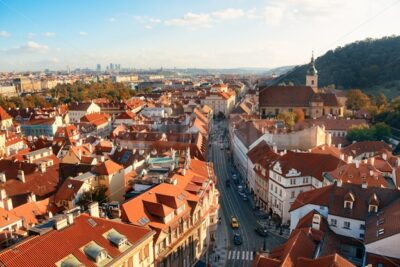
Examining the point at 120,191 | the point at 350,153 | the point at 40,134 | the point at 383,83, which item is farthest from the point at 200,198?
the point at 383,83

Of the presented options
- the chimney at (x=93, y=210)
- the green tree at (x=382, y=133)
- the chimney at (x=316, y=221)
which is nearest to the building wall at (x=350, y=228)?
the chimney at (x=316, y=221)

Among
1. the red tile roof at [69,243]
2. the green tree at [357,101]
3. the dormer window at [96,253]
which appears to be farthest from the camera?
the green tree at [357,101]

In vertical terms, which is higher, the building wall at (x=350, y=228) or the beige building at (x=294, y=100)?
the beige building at (x=294, y=100)

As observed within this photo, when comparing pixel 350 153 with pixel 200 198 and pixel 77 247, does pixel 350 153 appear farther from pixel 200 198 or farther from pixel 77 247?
pixel 77 247

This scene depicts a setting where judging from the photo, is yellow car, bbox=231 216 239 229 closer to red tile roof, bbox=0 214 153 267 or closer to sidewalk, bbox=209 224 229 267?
sidewalk, bbox=209 224 229 267

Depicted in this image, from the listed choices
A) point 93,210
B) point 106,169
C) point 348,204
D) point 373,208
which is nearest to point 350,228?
point 348,204

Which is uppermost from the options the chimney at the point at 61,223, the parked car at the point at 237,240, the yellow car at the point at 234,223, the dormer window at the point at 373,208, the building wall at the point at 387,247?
the chimney at the point at 61,223

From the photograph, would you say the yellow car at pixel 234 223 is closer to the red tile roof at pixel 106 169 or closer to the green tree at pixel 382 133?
the red tile roof at pixel 106 169

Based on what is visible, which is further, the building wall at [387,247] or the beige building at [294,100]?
the beige building at [294,100]

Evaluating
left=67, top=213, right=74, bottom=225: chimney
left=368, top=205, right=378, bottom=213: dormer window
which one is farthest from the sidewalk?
left=67, top=213, right=74, bottom=225: chimney
